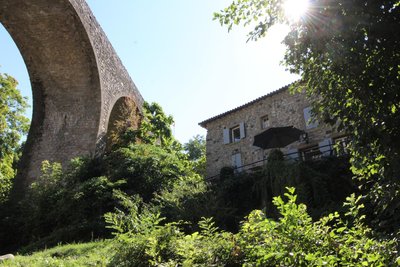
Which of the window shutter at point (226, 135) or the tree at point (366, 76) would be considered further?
the window shutter at point (226, 135)

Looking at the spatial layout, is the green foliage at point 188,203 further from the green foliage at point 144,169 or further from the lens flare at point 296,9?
the lens flare at point 296,9

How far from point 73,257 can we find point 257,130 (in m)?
11.1

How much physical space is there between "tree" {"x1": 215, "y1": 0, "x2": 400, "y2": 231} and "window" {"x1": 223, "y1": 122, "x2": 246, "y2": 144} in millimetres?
12903

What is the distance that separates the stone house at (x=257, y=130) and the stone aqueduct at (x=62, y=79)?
4917mm

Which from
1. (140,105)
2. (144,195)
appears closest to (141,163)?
(144,195)

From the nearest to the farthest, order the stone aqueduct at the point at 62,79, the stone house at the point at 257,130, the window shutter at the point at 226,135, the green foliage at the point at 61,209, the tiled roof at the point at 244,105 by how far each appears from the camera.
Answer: the green foliage at the point at 61,209, the stone aqueduct at the point at 62,79, the stone house at the point at 257,130, the tiled roof at the point at 244,105, the window shutter at the point at 226,135

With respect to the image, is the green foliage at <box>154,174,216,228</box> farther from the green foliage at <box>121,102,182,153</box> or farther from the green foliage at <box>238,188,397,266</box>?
the green foliage at <box>238,188,397,266</box>

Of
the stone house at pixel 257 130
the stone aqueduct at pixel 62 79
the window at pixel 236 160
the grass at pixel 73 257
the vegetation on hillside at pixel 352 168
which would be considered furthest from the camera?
the window at pixel 236 160

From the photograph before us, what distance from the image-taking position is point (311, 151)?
13.5 metres

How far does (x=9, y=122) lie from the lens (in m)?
14.4

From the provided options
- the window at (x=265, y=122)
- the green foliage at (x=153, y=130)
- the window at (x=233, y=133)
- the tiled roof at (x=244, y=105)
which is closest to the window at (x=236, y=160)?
the window at (x=233, y=133)

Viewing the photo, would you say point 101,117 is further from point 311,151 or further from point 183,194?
point 311,151

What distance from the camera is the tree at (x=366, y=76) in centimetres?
257

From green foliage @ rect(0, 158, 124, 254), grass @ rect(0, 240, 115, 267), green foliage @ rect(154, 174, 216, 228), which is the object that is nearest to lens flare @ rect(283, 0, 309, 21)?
grass @ rect(0, 240, 115, 267)
